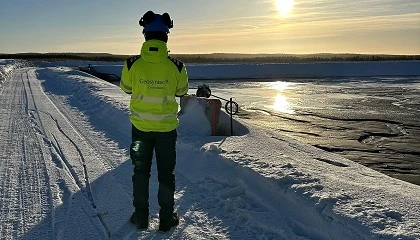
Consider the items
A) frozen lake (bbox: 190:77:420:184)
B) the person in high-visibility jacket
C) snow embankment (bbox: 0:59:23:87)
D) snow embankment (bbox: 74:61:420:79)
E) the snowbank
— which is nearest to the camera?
the person in high-visibility jacket

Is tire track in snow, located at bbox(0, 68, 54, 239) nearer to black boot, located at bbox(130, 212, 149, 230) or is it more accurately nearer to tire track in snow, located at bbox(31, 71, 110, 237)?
tire track in snow, located at bbox(31, 71, 110, 237)

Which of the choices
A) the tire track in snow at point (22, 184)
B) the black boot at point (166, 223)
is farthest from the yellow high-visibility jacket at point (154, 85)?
the tire track in snow at point (22, 184)

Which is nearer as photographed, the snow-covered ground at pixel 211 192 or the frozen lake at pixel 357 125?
the snow-covered ground at pixel 211 192

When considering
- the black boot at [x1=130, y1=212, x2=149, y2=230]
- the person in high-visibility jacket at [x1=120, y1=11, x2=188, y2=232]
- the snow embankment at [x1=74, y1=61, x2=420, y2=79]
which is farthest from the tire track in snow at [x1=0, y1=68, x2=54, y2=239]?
the snow embankment at [x1=74, y1=61, x2=420, y2=79]

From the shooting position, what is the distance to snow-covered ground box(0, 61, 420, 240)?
4582 millimetres

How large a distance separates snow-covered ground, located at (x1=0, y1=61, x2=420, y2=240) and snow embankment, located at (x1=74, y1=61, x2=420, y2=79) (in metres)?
41.5

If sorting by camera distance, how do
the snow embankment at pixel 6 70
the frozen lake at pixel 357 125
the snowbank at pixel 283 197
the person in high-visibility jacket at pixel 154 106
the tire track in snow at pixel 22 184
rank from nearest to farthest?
the person in high-visibility jacket at pixel 154 106 < the snowbank at pixel 283 197 < the tire track in snow at pixel 22 184 < the frozen lake at pixel 357 125 < the snow embankment at pixel 6 70

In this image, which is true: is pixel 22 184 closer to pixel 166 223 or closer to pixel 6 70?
pixel 166 223

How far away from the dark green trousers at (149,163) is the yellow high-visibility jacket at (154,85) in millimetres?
94

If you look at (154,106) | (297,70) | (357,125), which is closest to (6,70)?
(297,70)

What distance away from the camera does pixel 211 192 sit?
5949 mm

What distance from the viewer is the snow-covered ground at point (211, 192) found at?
4582 millimetres

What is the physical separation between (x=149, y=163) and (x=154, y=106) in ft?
2.01

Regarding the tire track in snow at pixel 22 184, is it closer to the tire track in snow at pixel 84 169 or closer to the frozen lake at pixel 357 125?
the tire track in snow at pixel 84 169
